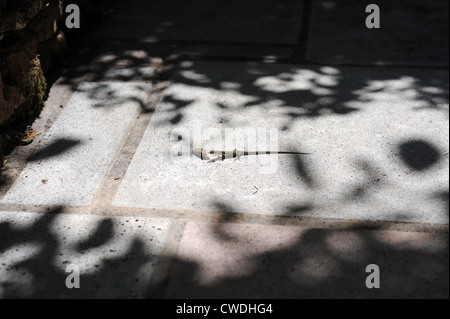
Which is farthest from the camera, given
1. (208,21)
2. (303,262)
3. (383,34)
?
(208,21)

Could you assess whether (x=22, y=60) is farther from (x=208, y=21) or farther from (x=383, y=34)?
(x=383, y=34)

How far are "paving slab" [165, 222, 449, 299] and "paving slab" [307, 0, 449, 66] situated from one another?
7.33ft

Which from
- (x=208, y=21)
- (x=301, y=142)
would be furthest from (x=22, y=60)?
(x=208, y=21)

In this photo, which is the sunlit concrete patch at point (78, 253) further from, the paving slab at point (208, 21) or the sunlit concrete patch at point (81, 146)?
the paving slab at point (208, 21)

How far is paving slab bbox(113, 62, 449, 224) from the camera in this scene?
3136mm

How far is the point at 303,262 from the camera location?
108 inches

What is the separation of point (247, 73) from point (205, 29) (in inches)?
38.4

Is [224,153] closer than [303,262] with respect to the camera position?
No

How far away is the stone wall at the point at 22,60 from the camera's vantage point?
356 cm

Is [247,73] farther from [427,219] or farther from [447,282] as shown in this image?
[447,282]

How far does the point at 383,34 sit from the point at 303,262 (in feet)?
10.3

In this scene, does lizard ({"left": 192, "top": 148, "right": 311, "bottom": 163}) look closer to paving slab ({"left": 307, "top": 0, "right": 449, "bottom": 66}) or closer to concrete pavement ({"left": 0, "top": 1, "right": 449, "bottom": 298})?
concrete pavement ({"left": 0, "top": 1, "right": 449, "bottom": 298})

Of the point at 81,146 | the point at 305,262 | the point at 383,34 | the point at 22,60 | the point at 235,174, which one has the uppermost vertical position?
the point at 22,60

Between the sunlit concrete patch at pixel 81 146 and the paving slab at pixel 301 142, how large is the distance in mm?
199
